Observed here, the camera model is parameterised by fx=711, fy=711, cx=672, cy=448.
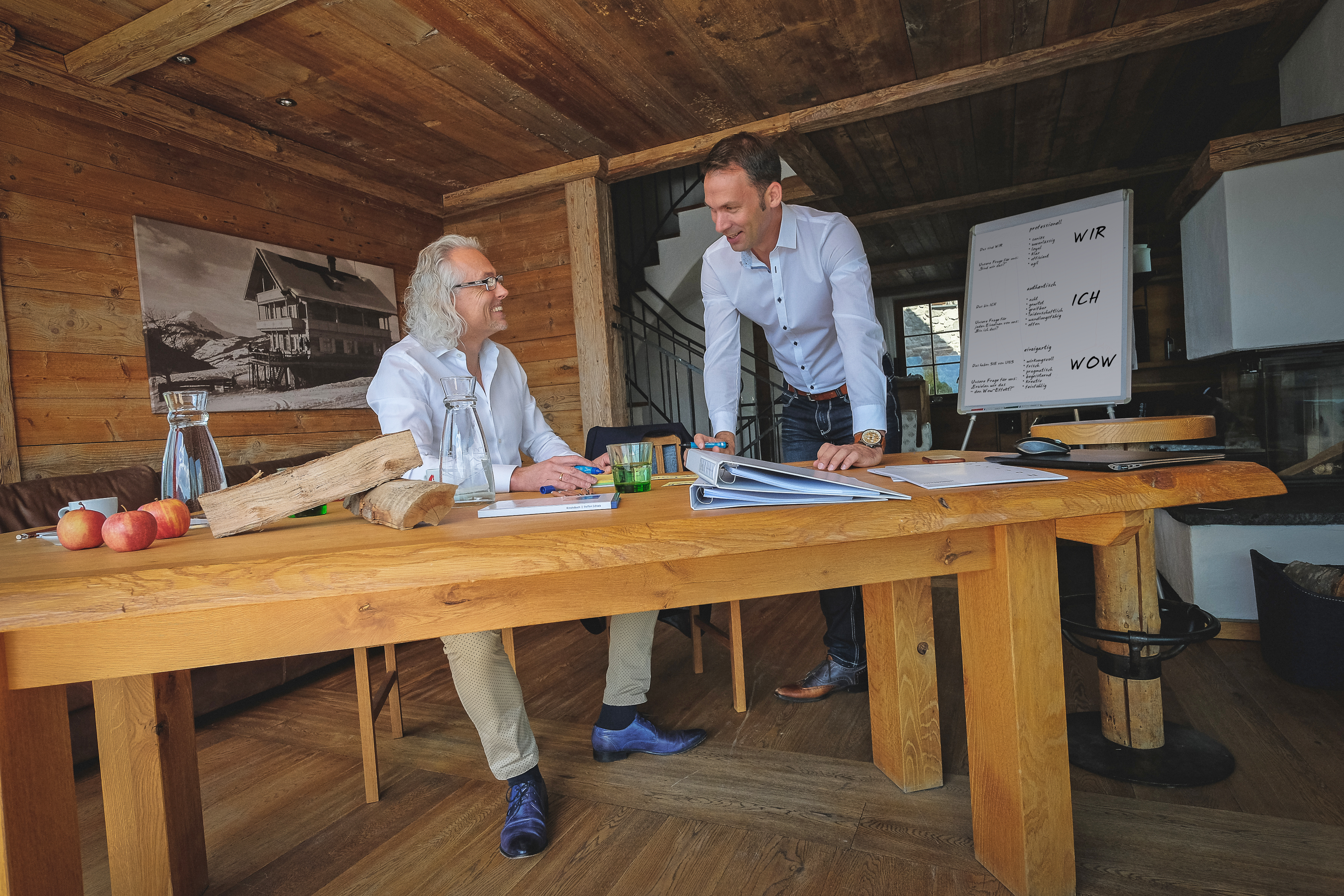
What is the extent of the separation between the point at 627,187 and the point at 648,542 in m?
5.24

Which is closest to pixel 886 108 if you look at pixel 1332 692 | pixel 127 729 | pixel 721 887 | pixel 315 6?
pixel 315 6

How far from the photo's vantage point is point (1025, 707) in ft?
3.54

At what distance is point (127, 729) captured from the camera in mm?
1219

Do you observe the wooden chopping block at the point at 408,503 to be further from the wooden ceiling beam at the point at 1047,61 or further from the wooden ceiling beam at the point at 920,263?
the wooden ceiling beam at the point at 920,263

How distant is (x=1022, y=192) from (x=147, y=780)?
5671 millimetres

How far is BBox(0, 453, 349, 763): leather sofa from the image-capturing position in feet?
6.39

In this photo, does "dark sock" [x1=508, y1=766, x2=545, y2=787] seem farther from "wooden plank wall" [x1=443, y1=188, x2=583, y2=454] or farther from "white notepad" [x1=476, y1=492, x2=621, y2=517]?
"wooden plank wall" [x1=443, y1=188, x2=583, y2=454]

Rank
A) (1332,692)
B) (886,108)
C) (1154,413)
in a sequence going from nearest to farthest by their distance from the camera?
1. (1332,692)
2. (886,108)
3. (1154,413)

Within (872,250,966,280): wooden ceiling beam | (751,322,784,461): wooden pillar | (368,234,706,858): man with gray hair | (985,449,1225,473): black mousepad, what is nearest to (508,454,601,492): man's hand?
(368,234,706,858): man with gray hair

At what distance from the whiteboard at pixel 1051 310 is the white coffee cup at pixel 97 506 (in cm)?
299

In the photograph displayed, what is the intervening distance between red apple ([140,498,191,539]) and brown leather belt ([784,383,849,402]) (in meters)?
1.68

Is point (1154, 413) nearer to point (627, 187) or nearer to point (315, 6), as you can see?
point (627, 187)

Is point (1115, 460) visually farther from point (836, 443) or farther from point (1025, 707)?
point (836, 443)

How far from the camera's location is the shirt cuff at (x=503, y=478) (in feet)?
4.93
